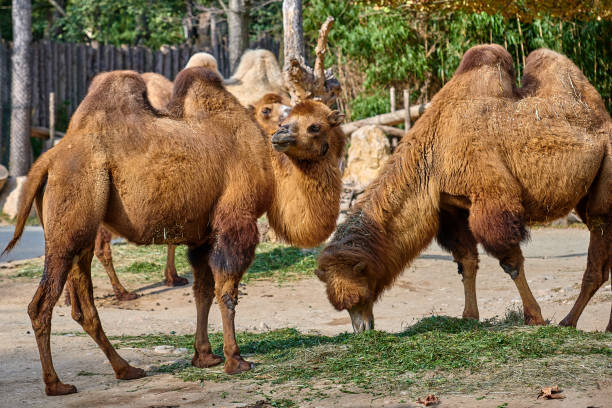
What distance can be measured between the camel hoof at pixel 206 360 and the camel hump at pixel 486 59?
3118 mm

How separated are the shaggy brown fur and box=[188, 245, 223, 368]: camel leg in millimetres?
10251

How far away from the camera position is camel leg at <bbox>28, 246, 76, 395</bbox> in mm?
4723

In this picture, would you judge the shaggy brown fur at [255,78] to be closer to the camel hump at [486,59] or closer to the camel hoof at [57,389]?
the camel hump at [486,59]

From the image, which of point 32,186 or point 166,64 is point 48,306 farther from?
point 166,64

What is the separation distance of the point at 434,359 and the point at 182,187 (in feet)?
6.39

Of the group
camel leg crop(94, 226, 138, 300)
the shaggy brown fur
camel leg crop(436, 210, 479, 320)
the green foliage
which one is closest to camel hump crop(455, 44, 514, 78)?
camel leg crop(436, 210, 479, 320)

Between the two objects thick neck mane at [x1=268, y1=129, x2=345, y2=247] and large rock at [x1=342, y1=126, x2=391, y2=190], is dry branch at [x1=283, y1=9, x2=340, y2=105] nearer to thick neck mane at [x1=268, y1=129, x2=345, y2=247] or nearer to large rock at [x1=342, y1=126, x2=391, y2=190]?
thick neck mane at [x1=268, y1=129, x2=345, y2=247]

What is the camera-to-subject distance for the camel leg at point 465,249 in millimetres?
6598

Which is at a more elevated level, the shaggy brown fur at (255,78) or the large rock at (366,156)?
the shaggy brown fur at (255,78)

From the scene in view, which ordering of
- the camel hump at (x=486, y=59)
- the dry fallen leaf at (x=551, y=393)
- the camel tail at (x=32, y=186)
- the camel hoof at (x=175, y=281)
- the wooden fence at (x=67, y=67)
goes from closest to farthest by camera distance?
the dry fallen leaf at (x=551, y=393) → the camel tail at (x=32, y=186) → the camel hump at (x=486, y=59) → the camel hoof at (x=175, y=281) → the wooden fence at (x=67, y=67)

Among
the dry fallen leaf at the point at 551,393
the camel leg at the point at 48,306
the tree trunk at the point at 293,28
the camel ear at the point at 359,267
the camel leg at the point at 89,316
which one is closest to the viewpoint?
the dry fallen leaf at the point at 551,393

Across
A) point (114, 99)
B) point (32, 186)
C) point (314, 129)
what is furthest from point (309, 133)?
point (32, 186)

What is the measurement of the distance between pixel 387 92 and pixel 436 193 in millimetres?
13394

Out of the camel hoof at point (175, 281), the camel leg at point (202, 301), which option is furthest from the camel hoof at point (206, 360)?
the camel hoof at point (175, 281)
